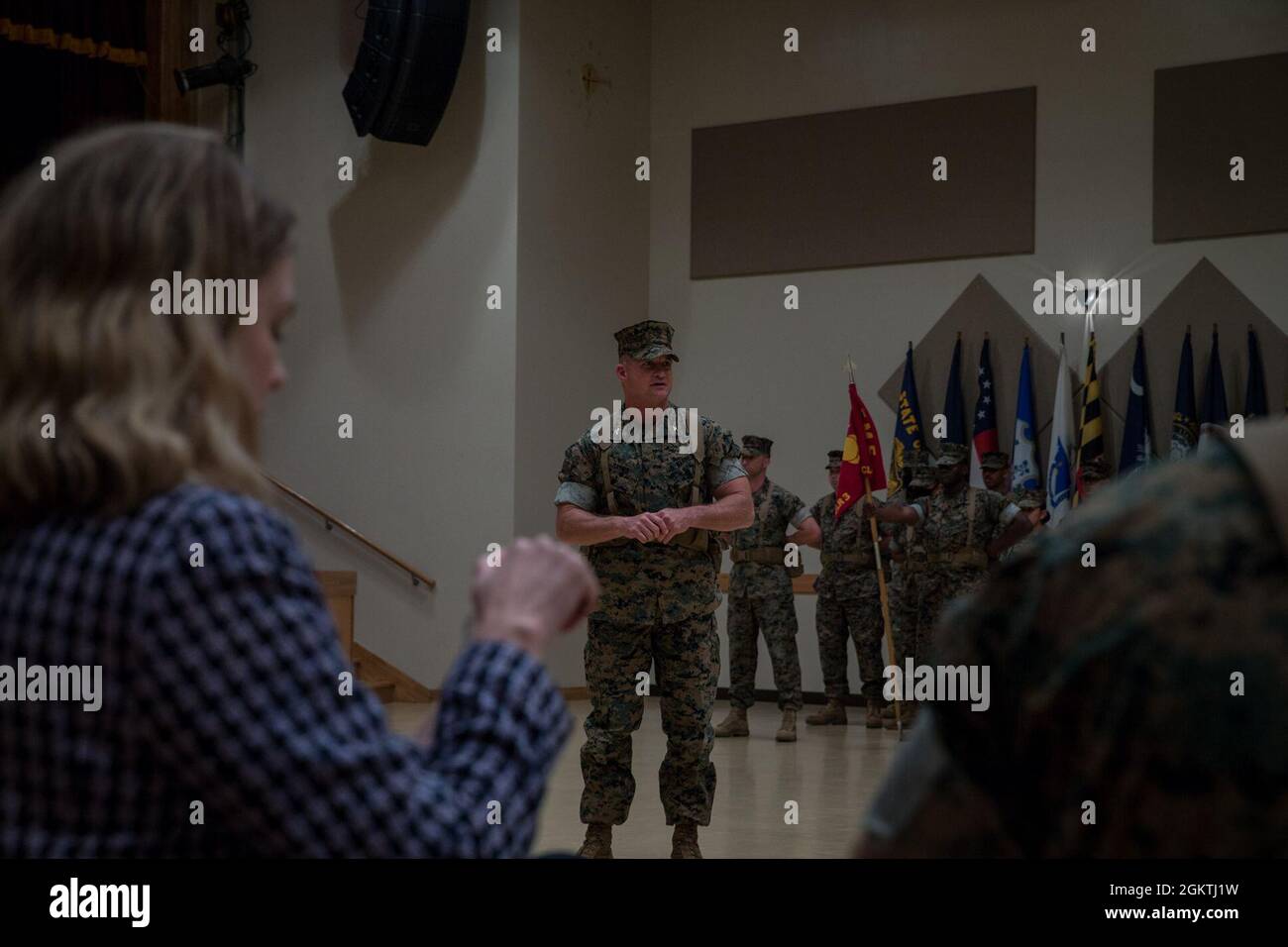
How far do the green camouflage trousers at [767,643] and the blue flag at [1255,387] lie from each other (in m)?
3.54

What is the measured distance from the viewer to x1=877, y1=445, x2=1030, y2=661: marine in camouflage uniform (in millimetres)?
9664

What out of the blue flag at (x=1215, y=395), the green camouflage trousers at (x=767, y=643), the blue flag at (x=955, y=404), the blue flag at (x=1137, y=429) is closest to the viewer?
the green camouflage trousers at (x=767, y=643)

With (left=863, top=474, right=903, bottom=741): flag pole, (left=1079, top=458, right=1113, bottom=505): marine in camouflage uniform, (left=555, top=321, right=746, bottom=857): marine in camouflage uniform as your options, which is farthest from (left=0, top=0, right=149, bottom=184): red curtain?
(left=1079, top=458, right=1113, bottom=505): marine in camouflage uniform

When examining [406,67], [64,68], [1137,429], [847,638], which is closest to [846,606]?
[847,638]

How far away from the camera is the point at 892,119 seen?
11891mm

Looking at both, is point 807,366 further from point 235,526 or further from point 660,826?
point 235,526

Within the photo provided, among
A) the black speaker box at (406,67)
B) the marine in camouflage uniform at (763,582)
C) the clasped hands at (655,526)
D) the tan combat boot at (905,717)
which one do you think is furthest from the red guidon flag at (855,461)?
the clasped hands at (655,526)

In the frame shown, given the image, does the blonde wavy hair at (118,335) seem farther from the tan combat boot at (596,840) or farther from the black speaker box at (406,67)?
the black speaker box at (406,67)

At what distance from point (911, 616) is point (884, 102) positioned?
4435 mm

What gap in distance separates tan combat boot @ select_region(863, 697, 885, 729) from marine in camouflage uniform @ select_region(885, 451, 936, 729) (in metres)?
0.07

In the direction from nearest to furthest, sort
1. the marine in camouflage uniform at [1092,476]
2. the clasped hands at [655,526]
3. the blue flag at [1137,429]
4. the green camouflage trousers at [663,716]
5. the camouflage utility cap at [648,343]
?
the clasped hands at [655,526] → the green camouflage trousers at [663,716] → the camouflage utility cap at [648,343] → the marine in camouflage uniform at [1092,476] → the blue flag at [1137,429]

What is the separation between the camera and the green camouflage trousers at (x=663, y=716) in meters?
4.85

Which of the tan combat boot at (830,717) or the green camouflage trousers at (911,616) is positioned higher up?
the green camouflage trousers at (911,616)

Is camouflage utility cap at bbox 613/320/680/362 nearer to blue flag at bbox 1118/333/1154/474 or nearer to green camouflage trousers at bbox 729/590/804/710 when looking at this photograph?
green camouflage trousers at bbox 729/590/804/710
